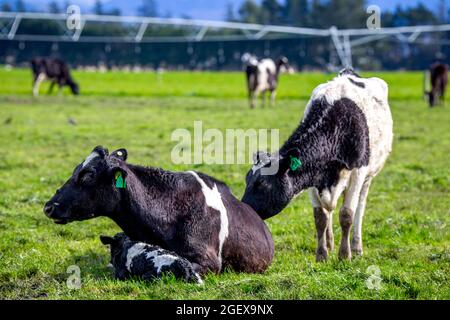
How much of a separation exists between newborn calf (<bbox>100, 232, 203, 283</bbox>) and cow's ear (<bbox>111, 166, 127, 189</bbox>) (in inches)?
22.2

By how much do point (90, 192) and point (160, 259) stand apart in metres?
0.89

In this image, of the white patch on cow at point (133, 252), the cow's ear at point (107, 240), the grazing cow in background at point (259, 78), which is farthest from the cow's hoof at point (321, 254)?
the grazing cow in background at point (259, 78)

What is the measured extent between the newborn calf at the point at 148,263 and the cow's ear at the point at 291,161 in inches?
60.4

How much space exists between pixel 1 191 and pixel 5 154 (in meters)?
4.85

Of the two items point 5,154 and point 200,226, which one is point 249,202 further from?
point 5,154

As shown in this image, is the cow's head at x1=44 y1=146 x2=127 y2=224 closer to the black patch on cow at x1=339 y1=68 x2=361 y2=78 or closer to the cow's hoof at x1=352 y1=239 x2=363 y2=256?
the cow's hoof at x1=352 y1=239 x2=363 y2=256

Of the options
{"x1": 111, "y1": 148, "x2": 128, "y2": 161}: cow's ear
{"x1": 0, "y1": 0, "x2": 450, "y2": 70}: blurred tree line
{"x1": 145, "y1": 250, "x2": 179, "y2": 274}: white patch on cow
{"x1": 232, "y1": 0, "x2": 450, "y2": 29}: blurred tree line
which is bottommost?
{"x1": 145, "y1": 250, "x2": 179, "y2": 274}: white patch on cow

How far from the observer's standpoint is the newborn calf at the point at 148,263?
683 cm

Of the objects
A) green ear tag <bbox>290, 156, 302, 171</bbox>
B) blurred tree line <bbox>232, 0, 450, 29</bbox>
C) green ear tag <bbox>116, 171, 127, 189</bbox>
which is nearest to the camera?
green ear tag <bbox>116, 171, 127, 189</bbox>

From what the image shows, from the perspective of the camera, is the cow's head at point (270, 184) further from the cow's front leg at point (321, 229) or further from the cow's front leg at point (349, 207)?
the cow's front leg at point (349, 207)

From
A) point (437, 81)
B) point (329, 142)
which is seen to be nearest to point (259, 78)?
point (437, 81)

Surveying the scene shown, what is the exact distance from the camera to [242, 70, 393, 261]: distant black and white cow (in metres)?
7.96

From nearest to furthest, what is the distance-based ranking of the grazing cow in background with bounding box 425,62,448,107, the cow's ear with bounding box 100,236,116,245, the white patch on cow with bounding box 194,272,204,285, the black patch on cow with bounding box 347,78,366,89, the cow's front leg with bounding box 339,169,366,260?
the white patch on cow with bounding box 194,272,204,285 → the cow's ear with bounding box 100,236,116,245 → the cow's front leg with bounding box 339,169,366,260 → the black patch on cow with bounding box 347,78,366,89 → the grazing cow in background with bounding box 425,62,448,107

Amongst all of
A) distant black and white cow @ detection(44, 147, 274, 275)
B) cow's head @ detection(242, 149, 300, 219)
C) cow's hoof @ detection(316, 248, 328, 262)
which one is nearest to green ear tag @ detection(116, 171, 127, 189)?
distant black and white cow @ detection(44, 147, 274, 275)
